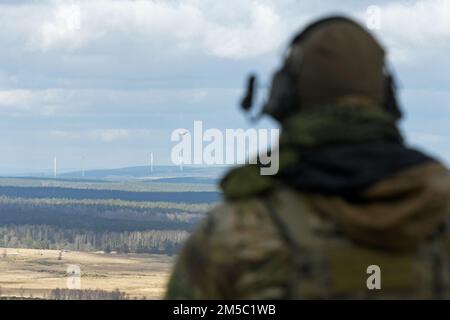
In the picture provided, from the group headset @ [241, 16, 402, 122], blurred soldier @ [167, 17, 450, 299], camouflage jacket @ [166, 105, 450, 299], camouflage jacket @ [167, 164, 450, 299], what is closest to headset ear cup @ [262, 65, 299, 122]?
headset @ [241, 16, 402, 122]

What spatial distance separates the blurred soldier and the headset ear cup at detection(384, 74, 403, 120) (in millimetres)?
487

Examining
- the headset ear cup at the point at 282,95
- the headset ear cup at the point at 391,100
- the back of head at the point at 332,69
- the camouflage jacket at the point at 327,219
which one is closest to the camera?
the camouflage jacket at the point at 327,219

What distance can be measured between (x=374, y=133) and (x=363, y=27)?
103 centimetres

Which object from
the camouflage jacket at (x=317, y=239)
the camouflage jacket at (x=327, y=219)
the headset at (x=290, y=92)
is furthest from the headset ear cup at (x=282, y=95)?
the camouflage jacket at (x=317, y=239)

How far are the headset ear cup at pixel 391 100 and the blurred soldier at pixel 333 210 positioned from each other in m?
0.49

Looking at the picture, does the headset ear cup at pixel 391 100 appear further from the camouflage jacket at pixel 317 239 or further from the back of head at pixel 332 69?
the camouflage jacket at pixel 317 239

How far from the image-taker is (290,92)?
33.9 feet

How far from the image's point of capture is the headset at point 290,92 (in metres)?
10.4

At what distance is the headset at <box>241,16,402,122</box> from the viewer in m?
10.4

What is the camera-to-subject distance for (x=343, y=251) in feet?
32.3

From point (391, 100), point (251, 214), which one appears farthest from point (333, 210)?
point (391, 100)
